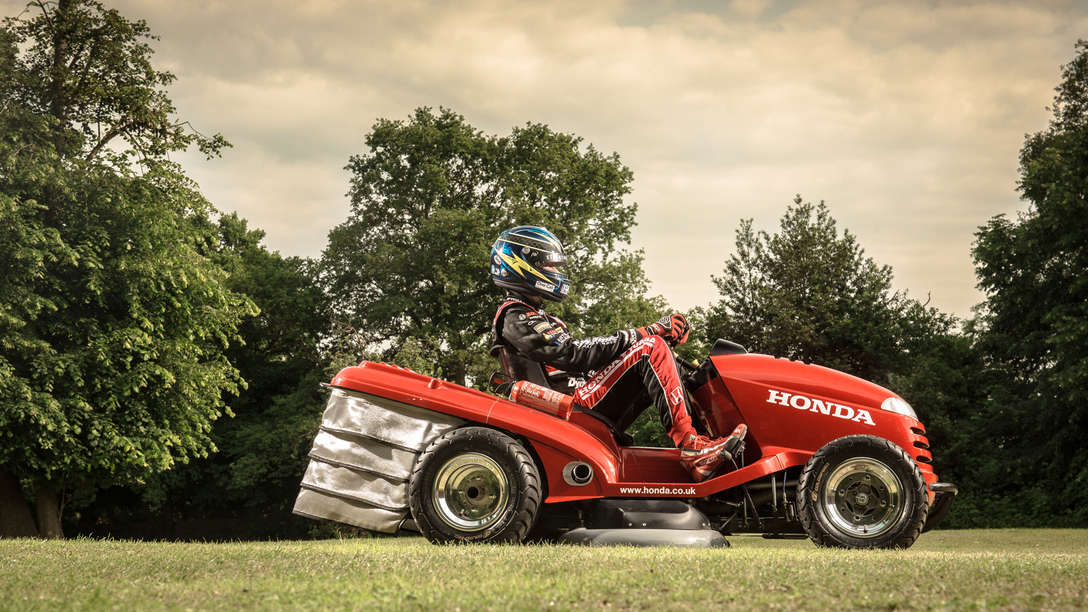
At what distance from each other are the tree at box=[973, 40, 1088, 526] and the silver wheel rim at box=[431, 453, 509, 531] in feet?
76.3

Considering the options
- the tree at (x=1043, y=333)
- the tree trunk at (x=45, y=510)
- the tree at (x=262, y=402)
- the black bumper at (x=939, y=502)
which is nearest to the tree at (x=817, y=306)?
Result: the tree at (x=1043, y=333)

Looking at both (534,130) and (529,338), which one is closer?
(529,338)

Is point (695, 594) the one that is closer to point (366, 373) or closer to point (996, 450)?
point (366, 373)

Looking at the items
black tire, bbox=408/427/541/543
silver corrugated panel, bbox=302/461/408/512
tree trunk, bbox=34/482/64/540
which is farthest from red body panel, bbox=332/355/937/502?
tree trunk, bbox=34/482/64/540

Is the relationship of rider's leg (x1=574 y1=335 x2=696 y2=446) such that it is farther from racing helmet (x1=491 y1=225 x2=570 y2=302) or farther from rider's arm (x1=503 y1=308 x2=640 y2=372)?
racing helmet (x1=491 y1=225 x2=570 y2=302)

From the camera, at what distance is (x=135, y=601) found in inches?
206

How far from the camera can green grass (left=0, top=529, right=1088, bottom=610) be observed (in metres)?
5.05

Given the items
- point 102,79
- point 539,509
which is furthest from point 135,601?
point 102,79

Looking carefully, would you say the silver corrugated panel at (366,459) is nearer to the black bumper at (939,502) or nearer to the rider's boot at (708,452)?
the rider's boot at (708,452)

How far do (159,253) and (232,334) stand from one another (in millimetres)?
5326

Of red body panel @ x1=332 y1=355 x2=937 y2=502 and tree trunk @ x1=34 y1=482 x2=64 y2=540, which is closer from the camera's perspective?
red body panel @ x1=332 y1=355 x2=937 y2=502

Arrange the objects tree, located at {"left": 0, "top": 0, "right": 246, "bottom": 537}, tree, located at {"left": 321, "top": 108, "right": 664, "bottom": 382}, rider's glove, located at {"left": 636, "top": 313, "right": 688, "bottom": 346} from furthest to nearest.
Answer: tree, located at {"left": 321, "top": 108, "right": 664, "bottom": 382}
tree, located at {"left": 0, "top": 0, "right": 246, "bottom": 537}
rider's glove, located at {"left": 636, "top": 313, "right": 688, "bottom": 346}

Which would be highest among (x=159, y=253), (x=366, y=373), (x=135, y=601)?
(x=159, y=253)

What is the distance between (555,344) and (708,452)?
1554 mm
